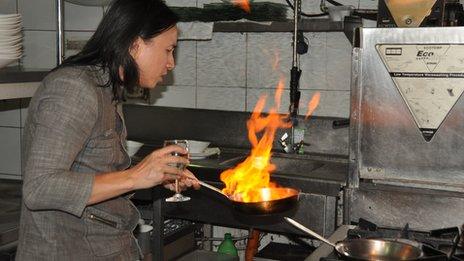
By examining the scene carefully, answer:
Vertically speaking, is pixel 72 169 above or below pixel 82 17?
below

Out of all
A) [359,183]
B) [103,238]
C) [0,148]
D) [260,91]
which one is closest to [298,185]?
[359,183]

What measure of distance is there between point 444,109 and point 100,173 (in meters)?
1.28

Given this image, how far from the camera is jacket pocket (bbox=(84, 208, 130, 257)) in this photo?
177cm

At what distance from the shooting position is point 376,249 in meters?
1.66

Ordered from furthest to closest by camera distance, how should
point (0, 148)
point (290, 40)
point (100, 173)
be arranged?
point (0, 148) < point (290, 40) < point (100, 173)

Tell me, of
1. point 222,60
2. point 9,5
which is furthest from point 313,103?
point 9,5

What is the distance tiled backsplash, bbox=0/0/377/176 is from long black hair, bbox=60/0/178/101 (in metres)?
1.73

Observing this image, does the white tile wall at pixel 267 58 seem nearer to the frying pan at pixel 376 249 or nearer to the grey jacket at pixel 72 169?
the grey jacket at pixel 72 169

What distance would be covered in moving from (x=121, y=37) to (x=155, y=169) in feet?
1.30

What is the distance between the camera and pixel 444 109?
2.23 m

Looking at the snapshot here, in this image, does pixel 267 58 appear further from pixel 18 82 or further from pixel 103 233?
pixel 103 233

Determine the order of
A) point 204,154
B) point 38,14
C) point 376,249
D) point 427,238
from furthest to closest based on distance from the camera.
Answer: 1. point 38,14
2. point 204,154
3. point 427,238
4. point 376,249

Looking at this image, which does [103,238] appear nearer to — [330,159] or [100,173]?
[100,173]

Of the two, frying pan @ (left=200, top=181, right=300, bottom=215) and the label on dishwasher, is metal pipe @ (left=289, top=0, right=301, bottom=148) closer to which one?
the label on dishwasher
